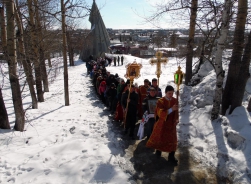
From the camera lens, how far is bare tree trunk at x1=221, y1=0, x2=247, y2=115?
19.5 feet

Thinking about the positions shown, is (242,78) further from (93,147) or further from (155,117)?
(93,147)

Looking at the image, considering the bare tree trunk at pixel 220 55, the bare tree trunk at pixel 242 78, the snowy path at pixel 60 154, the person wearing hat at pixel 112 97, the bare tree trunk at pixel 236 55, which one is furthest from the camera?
the person wearing hat at pixel 112 97

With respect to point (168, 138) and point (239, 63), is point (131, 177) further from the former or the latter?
point (239, 63)

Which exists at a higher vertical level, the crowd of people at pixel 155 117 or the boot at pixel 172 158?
the crowd of people at pixel 155 117

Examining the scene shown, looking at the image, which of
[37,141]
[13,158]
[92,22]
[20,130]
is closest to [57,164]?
[13,158]

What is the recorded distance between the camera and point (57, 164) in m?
4.41

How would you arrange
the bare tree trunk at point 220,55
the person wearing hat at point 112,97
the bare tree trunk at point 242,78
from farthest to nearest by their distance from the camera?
the person wearing hat at point 112,97 < the bare tree trunk at point 242,78 < the bare tree trunk at point 220,55

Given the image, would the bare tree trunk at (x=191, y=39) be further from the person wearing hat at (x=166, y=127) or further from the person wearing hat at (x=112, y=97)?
the person wearing hat at (x=166, y=127)

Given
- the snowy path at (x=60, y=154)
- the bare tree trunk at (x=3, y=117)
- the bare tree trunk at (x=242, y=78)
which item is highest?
the bare tree trunk at (x=242, y=78)

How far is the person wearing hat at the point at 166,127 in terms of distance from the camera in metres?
4.70

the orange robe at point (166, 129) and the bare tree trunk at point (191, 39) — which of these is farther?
the bare tree trunk at point (191, 39)

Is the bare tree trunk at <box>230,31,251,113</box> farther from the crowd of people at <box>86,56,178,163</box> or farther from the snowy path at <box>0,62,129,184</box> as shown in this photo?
the snowy path at <box>0,62,129,184</box>

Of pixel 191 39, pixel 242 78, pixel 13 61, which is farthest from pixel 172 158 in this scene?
pixel 191 39

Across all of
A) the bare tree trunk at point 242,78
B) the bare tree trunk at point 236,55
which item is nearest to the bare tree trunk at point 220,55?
the bare tree trunk at point 236,55
